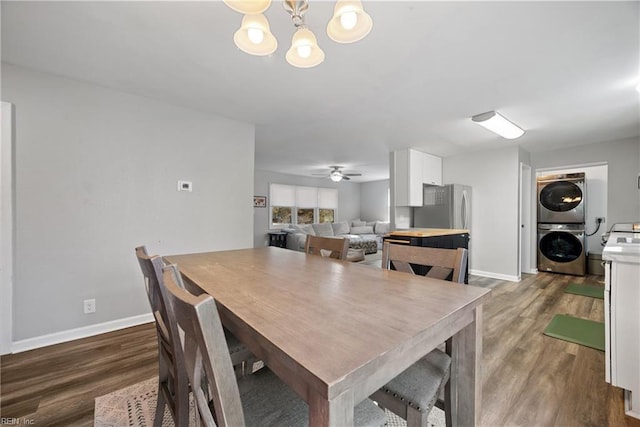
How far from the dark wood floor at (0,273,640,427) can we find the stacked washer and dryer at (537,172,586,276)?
121 inches

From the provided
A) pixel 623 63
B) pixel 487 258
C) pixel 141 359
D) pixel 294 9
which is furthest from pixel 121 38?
pixel 487 258

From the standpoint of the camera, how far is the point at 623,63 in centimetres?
203

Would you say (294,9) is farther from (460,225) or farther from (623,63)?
(460,225)

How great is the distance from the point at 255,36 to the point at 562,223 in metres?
6.15

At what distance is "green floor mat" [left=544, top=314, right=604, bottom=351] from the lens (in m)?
2.32

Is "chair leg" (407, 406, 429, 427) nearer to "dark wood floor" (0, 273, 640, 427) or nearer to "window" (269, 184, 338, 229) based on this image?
"dark wood floor" (0, 273, 640, 427)

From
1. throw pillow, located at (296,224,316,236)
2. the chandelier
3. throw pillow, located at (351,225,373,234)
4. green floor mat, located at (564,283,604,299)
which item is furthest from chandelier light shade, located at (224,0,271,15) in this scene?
throw pillow, located at (351,225,373,234)

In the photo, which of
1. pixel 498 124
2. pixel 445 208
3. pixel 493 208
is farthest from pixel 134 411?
pixel 493 208

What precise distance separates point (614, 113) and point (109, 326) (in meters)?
5.88

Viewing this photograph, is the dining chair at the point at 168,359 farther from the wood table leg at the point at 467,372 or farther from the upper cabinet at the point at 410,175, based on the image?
the upper cabinet at the point at 410,175

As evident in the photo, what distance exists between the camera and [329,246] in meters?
1.94

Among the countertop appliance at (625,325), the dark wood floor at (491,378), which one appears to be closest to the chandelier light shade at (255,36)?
the dark wood floor at (491,378)

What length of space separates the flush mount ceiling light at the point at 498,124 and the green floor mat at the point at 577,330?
230cm

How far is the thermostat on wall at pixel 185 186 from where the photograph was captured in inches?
113
